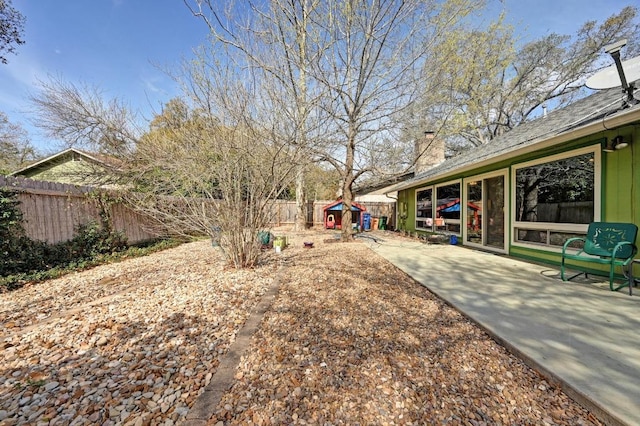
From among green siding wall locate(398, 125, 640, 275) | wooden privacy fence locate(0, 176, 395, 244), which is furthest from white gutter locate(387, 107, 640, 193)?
wooden privacy fence locate(0, 176, 395, 244)

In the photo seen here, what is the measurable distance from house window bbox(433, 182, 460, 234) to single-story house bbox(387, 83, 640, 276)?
12cm

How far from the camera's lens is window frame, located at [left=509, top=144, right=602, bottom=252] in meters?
4.11

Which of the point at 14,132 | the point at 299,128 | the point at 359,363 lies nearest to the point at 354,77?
the point at 299,128

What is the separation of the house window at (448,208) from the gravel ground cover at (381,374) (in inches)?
232

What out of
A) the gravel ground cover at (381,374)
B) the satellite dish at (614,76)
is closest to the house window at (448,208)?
the satellite dish at (614,76)

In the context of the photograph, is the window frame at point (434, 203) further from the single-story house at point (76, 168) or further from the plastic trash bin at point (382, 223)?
the single-story house at point (76, 168)

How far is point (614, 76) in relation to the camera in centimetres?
398

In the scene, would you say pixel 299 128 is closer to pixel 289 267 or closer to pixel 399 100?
pixel 289 267

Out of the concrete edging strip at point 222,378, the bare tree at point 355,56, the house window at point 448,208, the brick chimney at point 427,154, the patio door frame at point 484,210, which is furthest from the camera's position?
the brick chimney at point 427,154

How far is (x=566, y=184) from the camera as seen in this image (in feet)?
15.4

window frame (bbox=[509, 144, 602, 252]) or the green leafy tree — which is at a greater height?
the green leafy tree

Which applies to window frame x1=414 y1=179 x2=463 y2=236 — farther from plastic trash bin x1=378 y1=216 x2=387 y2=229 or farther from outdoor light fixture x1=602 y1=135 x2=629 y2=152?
outdoor light fixture x1=602 y1=135 x2=629 y2=152

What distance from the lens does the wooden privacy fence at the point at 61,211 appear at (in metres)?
4.83

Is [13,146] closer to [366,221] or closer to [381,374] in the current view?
[366,221]
